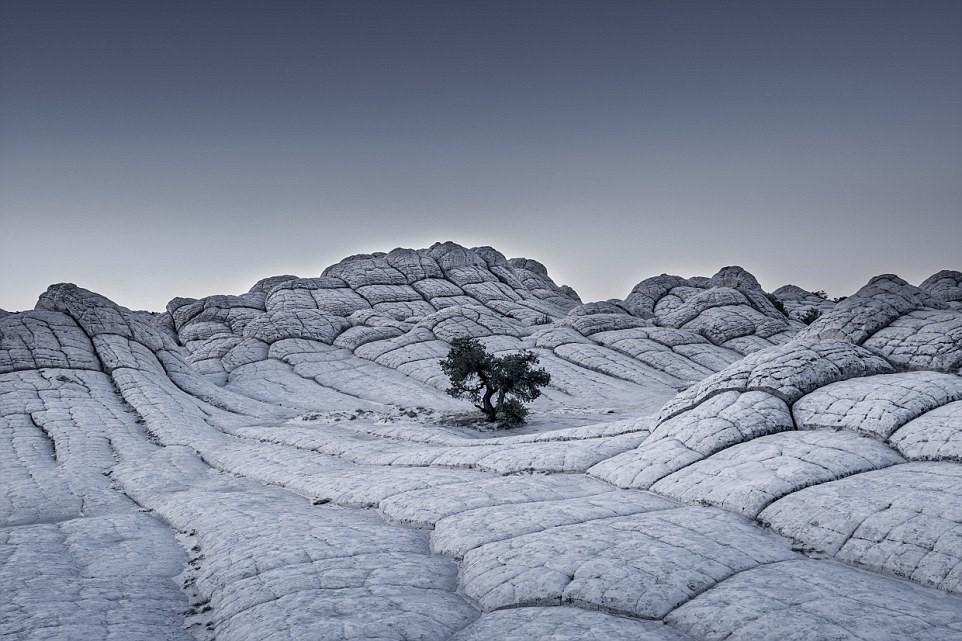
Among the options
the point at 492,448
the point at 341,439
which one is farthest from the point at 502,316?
the point at 492,448

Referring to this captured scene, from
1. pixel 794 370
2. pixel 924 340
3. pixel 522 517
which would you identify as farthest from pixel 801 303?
pixel 522 517

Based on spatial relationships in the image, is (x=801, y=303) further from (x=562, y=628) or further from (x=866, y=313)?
(x=562, y=628)

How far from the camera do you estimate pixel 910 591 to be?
10.8m

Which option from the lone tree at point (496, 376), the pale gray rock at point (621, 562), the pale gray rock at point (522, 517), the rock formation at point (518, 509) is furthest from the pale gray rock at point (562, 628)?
the lone tree at point (496, 376)

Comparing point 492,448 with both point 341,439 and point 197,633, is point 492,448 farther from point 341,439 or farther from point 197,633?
point 197,633

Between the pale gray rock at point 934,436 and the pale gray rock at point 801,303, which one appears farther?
the pale gray rock at point 801,303

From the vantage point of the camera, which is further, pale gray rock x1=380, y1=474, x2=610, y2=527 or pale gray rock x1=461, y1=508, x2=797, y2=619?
pale gray rock x1=380, y1=474, x2=610, y2=527

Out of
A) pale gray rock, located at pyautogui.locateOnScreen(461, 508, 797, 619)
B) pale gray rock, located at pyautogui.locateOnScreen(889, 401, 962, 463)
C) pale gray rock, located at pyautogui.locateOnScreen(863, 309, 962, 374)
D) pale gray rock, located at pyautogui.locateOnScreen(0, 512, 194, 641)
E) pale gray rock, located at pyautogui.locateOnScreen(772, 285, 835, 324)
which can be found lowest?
pale gray rock, located at pyautogui.locateOnScreen(0, 512, 194, 641)

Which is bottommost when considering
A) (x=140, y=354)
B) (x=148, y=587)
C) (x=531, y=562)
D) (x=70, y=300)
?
(x=148, y=587)

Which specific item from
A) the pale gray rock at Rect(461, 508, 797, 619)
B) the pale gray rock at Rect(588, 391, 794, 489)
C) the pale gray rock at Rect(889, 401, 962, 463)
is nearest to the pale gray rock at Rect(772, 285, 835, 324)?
the pale gray rock at Rect(588, 391, 794, 489)

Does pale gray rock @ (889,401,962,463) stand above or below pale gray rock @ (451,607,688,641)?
above

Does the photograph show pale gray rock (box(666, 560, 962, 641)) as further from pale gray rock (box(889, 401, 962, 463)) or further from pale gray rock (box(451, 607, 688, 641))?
pale gray rock (box(889, 401, 962, 463))

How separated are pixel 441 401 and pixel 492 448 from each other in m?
28.7

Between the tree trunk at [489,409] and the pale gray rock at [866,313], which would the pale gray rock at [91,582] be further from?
the pale gray rock at [866,313]
